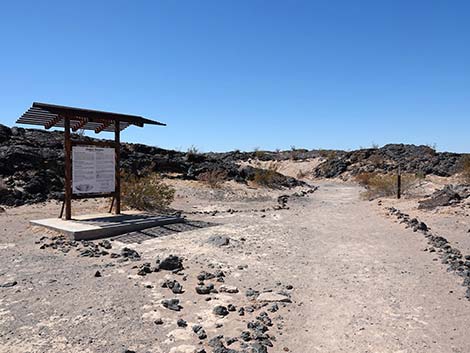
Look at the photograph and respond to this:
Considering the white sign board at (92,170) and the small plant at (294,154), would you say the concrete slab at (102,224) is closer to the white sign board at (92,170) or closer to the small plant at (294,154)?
the white sign board at (92,170)

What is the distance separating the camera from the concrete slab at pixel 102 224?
9469mm

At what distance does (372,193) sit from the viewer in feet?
74.1

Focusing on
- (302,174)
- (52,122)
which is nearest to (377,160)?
(302,174)

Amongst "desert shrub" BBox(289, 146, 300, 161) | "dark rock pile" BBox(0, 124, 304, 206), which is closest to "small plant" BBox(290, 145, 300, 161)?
"desert shrub" BBox(289, 146, 300, 161)

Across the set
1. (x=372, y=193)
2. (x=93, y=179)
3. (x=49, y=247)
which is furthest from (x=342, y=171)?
(x=49, y=247)

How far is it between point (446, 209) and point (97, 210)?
11480 mm

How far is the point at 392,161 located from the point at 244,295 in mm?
45239

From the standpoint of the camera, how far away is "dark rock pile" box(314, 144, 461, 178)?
40.9 metres

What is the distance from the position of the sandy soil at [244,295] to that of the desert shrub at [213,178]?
13961 millimetres

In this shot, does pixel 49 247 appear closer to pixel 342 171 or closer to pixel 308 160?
pixel 342 171

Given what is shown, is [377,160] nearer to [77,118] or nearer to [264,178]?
[264,178]

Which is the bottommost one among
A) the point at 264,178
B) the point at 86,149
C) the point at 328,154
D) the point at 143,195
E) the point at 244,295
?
the point at 244,295

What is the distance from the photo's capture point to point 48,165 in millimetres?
19656

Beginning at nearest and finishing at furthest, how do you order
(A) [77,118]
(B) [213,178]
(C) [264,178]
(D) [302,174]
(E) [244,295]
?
(E) [244,295], (A) [77,118], (B) [213,178], (C) [264,178], (D) [302,174]
